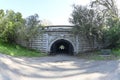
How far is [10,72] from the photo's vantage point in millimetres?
15938

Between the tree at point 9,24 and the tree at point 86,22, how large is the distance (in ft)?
23.5

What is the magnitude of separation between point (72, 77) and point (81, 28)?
21.1 metres

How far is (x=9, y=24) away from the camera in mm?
36719

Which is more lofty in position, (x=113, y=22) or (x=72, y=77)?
(x=113, y=22)

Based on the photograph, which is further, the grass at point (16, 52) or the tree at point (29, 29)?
the tree at point (29, 29)

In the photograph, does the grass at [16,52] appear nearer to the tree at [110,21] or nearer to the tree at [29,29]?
the tree at [29,29]

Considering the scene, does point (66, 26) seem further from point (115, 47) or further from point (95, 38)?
point (115, 47)

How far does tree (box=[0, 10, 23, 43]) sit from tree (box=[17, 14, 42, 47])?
0.79m

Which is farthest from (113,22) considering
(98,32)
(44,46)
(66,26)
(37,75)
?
(37,75)

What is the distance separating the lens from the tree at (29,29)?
37.1m

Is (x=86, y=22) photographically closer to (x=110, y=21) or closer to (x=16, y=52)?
(x=110, y=21)

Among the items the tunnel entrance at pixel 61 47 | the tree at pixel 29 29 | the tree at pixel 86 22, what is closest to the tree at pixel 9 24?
the tree at pixel 29 29

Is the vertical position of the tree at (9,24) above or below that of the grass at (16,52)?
above

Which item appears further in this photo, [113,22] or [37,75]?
[113,22]
